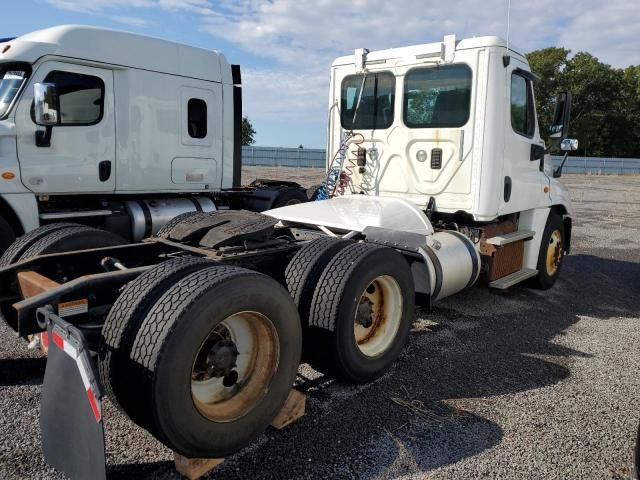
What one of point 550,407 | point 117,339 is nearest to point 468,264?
point 550,407

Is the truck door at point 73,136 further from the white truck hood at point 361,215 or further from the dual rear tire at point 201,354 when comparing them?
the dual rear tire at point 201,354

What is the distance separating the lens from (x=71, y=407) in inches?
94.3

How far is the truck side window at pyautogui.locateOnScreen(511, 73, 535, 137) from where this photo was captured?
588 cm

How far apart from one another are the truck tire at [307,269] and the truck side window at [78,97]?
4.23 meters

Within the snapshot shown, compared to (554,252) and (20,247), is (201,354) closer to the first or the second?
(20,247)

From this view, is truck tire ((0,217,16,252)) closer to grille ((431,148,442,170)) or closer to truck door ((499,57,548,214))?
grille ((431,148,442,170))

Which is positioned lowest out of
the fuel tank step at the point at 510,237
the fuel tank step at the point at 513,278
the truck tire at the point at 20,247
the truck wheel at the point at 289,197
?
the fuel tank step at the point at 513,278

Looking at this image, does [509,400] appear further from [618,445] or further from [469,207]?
[469,207]

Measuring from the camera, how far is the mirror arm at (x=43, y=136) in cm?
621

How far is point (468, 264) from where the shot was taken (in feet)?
17.8

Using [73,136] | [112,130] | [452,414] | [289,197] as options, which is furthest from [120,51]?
[452,414]

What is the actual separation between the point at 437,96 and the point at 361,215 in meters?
1.84

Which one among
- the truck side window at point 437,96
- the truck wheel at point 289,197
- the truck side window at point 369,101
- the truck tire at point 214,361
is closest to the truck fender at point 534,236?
the truck side window at point 437,96

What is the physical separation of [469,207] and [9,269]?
435 centimetres
